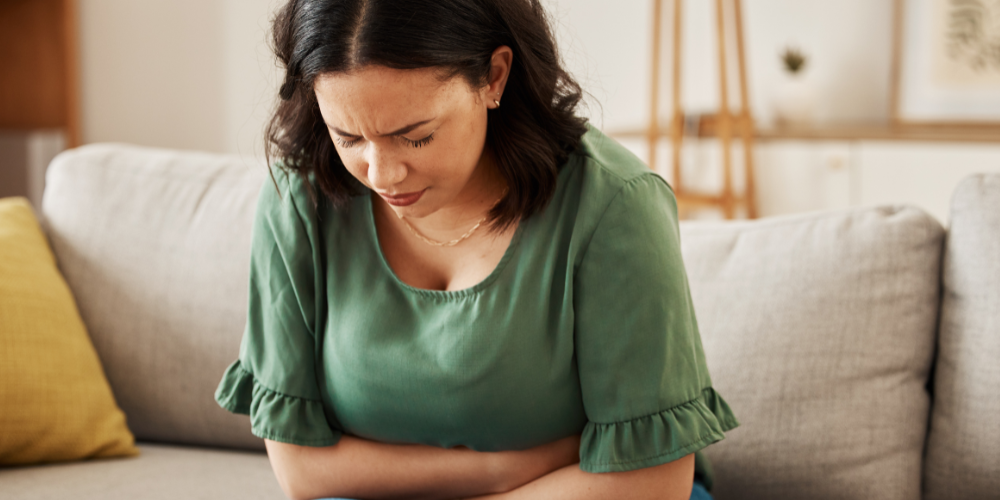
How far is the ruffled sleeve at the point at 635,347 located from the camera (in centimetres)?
87

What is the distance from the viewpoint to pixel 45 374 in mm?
1245

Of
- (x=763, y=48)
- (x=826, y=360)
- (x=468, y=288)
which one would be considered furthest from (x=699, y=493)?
(x=763, y=48)

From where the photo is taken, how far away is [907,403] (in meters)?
1.11

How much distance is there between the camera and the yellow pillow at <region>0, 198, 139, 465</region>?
47.9 inches

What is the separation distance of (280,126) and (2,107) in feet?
6.83

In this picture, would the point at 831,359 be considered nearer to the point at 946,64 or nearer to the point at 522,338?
the point at 522,338

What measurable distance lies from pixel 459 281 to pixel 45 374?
739 mm

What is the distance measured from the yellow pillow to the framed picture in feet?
9.26

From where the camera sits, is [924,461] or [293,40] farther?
[924,461]

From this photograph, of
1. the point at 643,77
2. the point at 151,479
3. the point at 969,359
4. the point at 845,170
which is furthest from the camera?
the point at 643,77

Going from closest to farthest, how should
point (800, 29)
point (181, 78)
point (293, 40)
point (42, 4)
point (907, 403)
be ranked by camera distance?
point (293, 40) → point (907, 403) → point (42, 4) → point (181, 78) → point (800, 29)

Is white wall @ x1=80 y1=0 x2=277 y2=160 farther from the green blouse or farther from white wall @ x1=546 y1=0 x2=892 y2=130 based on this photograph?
the green blouse

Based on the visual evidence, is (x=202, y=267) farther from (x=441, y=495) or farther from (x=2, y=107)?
(x=2, y=107)

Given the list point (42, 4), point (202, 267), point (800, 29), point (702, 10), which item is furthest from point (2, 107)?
point (800, 29)
